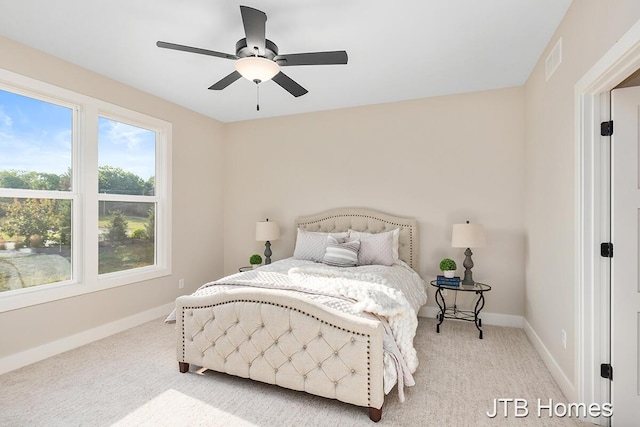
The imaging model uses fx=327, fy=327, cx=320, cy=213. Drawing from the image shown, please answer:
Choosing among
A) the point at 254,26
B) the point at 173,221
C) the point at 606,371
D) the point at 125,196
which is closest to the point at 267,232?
the point at 173,221

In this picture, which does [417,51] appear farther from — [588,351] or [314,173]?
[588,351]

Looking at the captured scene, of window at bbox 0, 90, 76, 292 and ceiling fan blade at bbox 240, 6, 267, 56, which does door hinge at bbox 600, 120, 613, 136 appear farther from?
window at bbox 0, 90, 76, 292

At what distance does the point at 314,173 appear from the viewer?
4.58 meters

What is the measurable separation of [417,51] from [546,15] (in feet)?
3.02

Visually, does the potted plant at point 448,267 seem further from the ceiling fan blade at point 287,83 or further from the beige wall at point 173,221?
the beige wall at point 173,221

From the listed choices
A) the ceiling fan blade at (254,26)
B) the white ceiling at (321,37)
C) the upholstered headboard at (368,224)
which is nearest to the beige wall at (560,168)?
the white ceiling at (321,37)

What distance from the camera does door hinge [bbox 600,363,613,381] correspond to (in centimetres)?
193

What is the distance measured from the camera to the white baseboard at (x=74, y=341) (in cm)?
266

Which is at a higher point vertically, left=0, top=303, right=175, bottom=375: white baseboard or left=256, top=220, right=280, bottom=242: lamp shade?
left=256, top=220, right=280, bottom=242: lamp shade

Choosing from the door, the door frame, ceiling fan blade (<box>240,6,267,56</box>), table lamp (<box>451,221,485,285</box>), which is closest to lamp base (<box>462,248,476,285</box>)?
table lamp (<box>451,221,485,285</box>)

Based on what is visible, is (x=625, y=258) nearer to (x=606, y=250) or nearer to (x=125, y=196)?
(x=606, y=250)

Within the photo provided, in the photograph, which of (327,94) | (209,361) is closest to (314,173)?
(327,94)

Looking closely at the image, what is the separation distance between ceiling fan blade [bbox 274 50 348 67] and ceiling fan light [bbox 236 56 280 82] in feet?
0.27

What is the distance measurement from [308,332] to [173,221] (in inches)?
112
